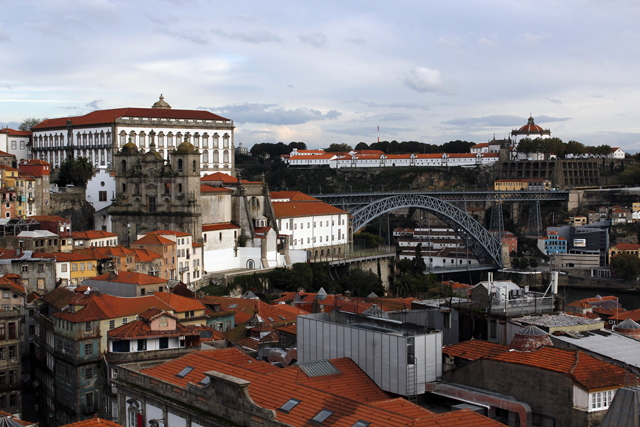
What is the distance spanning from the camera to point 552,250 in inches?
3199

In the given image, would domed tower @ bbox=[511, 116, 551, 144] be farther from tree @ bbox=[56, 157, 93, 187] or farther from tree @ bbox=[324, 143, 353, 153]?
tree @ bbox=[56, 157, 93, 187]

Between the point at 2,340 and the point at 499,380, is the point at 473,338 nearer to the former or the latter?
the point at 499,380

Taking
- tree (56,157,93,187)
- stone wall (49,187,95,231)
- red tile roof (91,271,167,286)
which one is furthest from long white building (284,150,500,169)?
red tile roof (91,271,167,286)

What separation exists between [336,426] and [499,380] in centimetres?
321

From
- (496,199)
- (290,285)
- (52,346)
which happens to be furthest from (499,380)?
(496,199)

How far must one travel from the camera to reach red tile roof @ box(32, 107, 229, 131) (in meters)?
62.2

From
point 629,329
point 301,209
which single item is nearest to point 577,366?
point 629,329

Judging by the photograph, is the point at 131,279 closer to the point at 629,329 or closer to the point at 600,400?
the point at 629,329

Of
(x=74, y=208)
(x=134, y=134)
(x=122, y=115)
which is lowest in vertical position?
(x=74, y=208)

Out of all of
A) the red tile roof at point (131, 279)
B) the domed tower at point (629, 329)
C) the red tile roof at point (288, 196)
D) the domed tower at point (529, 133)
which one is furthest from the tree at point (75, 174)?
the domed tower at point (529, 133)

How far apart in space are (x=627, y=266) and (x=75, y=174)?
46.6 metres

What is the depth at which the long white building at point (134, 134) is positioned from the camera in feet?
200

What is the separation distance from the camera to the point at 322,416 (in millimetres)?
11344

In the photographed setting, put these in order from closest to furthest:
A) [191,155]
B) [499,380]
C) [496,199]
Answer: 1. [499,380]
2. [191,155]
3. [496,199]
